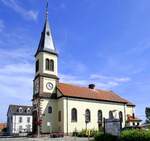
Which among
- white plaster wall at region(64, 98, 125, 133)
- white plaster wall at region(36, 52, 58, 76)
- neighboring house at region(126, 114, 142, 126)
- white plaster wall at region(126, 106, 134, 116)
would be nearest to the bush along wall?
white plaster wall at region(64, 98, 125, 133)

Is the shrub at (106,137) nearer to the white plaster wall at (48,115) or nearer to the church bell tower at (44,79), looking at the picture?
the church bell tower at (44,79)

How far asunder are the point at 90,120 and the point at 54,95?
27.1 feet

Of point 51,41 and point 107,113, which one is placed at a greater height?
point 51,41

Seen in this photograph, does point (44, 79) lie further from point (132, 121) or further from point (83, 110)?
point (132, 121)

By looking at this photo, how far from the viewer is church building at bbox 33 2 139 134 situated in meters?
51.7

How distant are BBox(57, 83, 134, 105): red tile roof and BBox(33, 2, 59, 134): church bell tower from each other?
2.27 meters

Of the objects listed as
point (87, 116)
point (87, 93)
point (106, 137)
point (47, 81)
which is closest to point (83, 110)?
point (87, 116)

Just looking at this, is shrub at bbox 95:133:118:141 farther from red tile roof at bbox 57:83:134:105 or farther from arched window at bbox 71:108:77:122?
arched window at bbox 71:108:77:122

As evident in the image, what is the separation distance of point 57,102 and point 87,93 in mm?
6806

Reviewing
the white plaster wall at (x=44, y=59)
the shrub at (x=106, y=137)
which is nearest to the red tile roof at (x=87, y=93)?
the white plaster wall at (x=44, y=59)

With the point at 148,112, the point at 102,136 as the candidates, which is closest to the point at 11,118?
the point at 148,112

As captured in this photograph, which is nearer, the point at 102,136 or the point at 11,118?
the point at 102,136

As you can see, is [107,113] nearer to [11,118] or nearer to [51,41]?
[51,41]

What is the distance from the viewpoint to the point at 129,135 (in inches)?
877
